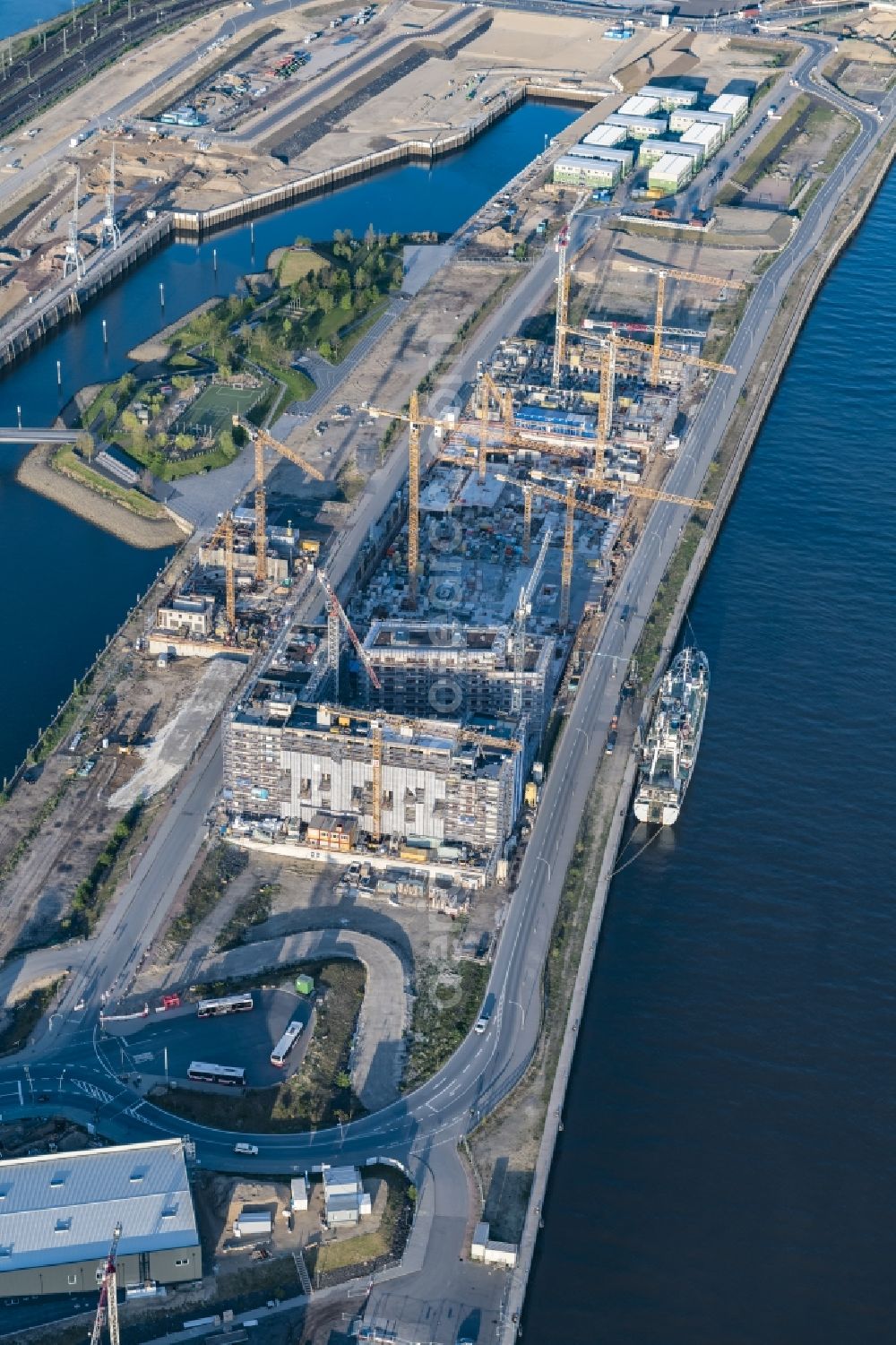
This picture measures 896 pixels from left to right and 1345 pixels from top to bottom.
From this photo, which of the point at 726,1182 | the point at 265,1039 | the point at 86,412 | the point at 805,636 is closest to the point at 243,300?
the point at 86,412

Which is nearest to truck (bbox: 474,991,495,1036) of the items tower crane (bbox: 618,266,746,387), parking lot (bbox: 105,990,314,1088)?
parking lot (bbox: 105,990,314,1088)

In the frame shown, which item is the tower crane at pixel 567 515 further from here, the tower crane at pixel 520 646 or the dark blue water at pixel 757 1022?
the dark blue water at pixel 757 1022

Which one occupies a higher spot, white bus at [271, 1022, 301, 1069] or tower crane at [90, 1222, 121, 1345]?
tower crane at [90, 1222, 121, 1345]

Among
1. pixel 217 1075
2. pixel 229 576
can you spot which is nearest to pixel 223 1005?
pixel 217 1075

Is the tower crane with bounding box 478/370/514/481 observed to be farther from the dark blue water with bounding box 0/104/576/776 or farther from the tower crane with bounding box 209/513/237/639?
the dark blue water with bounding box 0/104/576/776

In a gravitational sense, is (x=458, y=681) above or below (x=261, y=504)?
below

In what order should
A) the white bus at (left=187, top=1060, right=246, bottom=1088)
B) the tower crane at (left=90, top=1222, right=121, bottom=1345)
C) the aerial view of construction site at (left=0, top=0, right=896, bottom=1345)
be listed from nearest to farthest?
1. the tower crane at (left=90, top=1222, right=121, bottom=1345)
2. the aerial view of construction site at (left=0, top=0, right=896, bottom=1345)
3. the white bus at (left=187, top=1060, right=246, bottom=1088)

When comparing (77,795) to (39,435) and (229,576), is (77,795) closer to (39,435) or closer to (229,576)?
(229,576)
